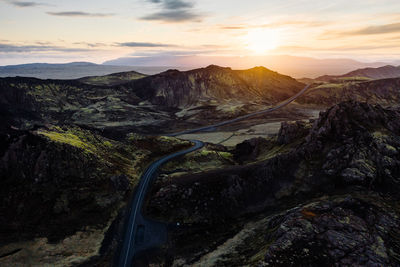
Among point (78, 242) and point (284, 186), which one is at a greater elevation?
point (284, 186)

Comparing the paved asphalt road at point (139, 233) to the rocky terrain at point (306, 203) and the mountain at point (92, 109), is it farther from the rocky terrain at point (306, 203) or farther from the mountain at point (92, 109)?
the mountain at point (92, 109)

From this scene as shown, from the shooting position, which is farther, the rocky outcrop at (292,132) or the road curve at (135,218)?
the rocky outcrop at (292,132)

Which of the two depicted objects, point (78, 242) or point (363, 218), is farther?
point (78, 242)

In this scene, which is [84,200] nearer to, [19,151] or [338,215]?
[19,151]

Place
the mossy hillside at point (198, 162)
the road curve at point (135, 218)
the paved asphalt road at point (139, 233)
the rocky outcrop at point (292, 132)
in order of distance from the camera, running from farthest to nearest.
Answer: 1. the rocky outcrop at point (292, 132)
2. the mossy hillside at point (198, 162)
3. the paved asphalt road at point (139, 233)
4. the road curve at point (135, 218)

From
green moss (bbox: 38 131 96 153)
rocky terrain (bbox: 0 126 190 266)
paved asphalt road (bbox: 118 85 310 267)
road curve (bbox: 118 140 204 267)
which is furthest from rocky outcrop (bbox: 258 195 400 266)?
green moss (bbox: 38 131 96 153)

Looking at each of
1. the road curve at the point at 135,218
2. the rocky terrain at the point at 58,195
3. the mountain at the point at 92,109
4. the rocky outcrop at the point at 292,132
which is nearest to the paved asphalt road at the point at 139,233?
the road curve at the point at 135,218

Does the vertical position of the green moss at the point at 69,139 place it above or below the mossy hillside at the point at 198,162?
above

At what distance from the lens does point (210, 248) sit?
38.4 meters

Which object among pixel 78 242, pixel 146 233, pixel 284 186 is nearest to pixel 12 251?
pixel 78 242

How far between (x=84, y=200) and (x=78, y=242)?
1176 cm

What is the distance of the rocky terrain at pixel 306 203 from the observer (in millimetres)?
30625

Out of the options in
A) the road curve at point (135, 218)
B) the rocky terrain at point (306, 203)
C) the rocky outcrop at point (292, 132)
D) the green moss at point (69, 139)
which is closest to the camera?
the rocky terrain at point (306, 203)

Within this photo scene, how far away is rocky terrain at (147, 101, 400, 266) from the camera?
100 feet
